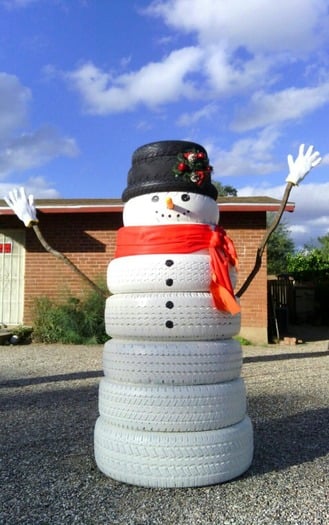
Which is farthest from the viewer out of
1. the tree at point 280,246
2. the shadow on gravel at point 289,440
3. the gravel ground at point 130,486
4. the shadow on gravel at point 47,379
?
the tree at point 280,246

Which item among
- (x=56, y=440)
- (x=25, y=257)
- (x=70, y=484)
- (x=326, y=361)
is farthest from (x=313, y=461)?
(x=25, y=257)

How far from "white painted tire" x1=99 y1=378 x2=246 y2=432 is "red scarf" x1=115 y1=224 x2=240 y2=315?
0.59 metres

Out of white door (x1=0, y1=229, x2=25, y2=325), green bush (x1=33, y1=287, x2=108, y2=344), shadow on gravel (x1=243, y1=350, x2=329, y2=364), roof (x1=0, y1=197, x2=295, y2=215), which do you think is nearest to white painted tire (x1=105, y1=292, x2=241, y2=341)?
shadow on gravel (x1=243, y1=350, x2=329, y2=364)

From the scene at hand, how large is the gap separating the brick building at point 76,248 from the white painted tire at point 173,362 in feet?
26.3

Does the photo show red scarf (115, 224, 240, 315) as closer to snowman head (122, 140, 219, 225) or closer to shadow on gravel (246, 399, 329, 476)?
snowman head (122, 140, 219, 225)

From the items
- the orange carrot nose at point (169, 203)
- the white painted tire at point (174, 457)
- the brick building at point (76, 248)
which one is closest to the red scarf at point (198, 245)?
the orange carrot nose at point (169, 203)

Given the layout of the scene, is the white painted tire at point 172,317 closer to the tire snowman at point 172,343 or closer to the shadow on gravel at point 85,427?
the tire snowman at point 172,343

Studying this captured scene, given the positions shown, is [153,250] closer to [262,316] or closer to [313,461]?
[313,461]

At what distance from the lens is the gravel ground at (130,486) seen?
305 cm

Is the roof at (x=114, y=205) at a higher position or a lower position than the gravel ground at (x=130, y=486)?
higher

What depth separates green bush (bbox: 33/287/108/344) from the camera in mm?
11086

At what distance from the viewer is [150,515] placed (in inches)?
119

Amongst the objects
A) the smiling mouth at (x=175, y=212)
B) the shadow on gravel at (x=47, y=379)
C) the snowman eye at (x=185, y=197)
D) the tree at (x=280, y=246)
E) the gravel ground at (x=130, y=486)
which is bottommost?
the gravel ground at (x=130, y=486)

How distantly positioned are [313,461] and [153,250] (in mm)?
2093
